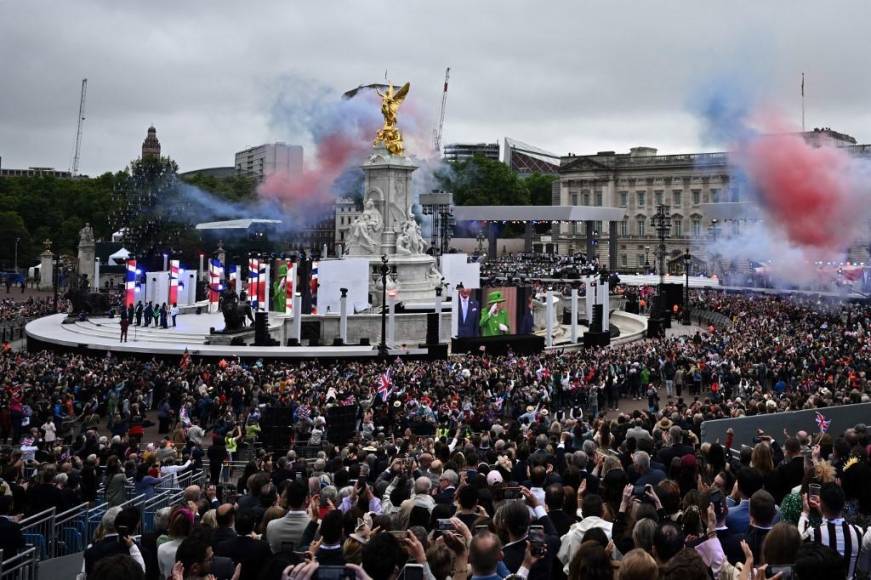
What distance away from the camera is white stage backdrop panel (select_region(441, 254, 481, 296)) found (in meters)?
49.5

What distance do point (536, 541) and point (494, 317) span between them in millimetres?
32372

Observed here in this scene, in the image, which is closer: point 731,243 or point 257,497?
point 257,497

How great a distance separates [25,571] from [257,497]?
2526 mm

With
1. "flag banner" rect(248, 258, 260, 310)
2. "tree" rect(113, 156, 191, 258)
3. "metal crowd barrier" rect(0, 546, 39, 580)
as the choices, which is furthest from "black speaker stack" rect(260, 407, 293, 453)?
"tree" rect(113, 156, 191, 258)

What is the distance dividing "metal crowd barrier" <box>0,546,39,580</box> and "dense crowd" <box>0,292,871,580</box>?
0.79 ft

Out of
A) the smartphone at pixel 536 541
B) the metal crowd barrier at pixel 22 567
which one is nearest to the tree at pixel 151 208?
the metal crowd barrier at pixel 22 567

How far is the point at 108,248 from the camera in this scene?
8619 cm

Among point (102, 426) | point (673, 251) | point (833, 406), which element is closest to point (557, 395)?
point (833, 406)

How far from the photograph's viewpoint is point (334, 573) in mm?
6098

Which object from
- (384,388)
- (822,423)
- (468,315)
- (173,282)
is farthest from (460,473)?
(173,282)

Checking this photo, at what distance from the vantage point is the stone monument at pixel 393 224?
53250 mm

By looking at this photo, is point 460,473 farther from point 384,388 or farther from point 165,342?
point 165,342

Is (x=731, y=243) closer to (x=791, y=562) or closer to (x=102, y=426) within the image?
(x=102, y=426)

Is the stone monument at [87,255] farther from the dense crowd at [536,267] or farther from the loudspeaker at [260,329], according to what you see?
the loudspeaker at [260,329]
